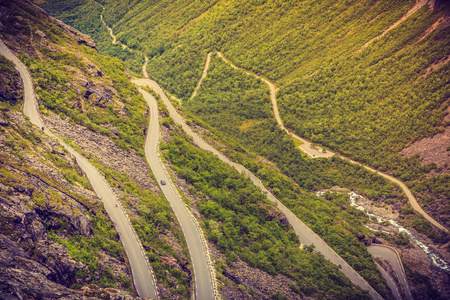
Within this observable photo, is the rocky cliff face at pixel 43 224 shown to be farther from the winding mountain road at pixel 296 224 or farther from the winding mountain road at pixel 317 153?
the winding mountain road at pixel 317 153

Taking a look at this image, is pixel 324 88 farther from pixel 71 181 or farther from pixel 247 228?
pixel 71 181

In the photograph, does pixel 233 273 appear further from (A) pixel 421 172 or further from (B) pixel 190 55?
(B) pixel 190 55

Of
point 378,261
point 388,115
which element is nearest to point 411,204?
point 378,261

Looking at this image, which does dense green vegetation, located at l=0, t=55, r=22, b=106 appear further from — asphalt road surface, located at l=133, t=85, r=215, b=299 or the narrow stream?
the narrow stream

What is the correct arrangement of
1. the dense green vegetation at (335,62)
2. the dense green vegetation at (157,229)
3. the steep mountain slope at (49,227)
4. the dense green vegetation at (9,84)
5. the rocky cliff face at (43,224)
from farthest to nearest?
the dense green vegetation at (335,62)
the dense green vegetation at (9,84)
the dense green vegetation at (157,229)
the steep mountain slope at (49,227)
the rocky cliff face at (43,224)

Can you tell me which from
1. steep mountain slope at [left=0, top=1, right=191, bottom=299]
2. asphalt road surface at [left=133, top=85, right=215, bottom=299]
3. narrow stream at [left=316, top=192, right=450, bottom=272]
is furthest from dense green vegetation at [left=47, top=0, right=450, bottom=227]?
steep mountain slope at [left=0, top=1, right=191, bottom=299]

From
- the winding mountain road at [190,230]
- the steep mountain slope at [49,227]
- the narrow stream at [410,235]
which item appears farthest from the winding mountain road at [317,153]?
the steep mountain slope at [49,227]

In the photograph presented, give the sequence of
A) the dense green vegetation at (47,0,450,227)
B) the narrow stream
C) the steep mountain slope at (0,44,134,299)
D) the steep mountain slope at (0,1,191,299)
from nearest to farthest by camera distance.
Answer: the steep mountain slope at (0,44,134,299) < the steep mountain slope at (0,1,191,299) < the narrow stream < the dense green vegetation at (47,0,450,227)
